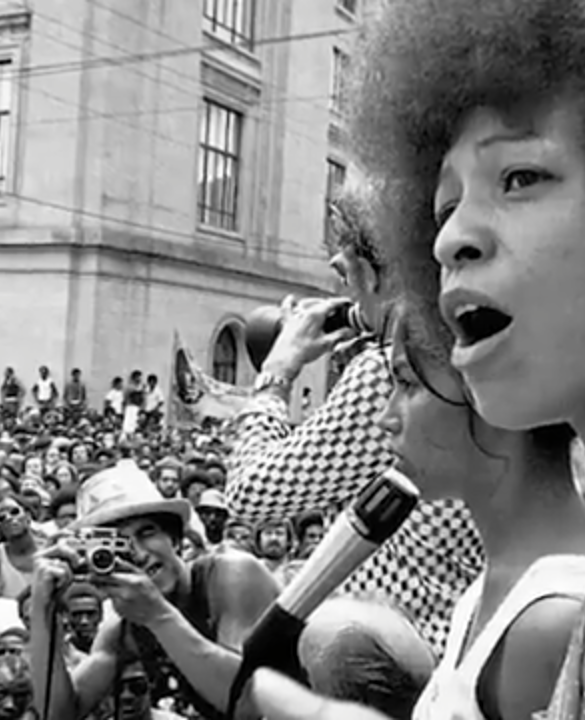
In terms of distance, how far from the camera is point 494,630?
1.35 meters

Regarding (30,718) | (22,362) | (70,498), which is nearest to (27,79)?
(22,362)

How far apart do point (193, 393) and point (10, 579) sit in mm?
15826

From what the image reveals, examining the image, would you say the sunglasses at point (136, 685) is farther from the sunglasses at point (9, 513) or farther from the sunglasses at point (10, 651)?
the sunglasses at point (9, 513)

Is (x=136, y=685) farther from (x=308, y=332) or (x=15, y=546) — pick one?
(x=15, y=546)

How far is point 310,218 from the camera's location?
86.7 feet

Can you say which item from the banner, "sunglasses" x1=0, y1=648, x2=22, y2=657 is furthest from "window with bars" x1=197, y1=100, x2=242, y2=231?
"sunglasses" x1=0, y1=648, x2=22, y2=657

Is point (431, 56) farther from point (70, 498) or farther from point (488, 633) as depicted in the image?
point (70, 498)

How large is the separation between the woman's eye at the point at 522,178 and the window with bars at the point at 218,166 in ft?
75.3

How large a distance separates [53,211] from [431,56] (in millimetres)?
20315

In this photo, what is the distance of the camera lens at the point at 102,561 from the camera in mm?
2918

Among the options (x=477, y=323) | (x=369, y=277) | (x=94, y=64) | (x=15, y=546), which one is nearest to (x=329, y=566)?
(x=369, y=277)

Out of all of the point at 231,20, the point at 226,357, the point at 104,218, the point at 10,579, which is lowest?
the point at 10,579

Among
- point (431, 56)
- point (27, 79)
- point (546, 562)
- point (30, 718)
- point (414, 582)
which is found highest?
point (27, 79)

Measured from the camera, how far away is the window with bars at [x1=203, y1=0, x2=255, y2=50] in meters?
24.1
